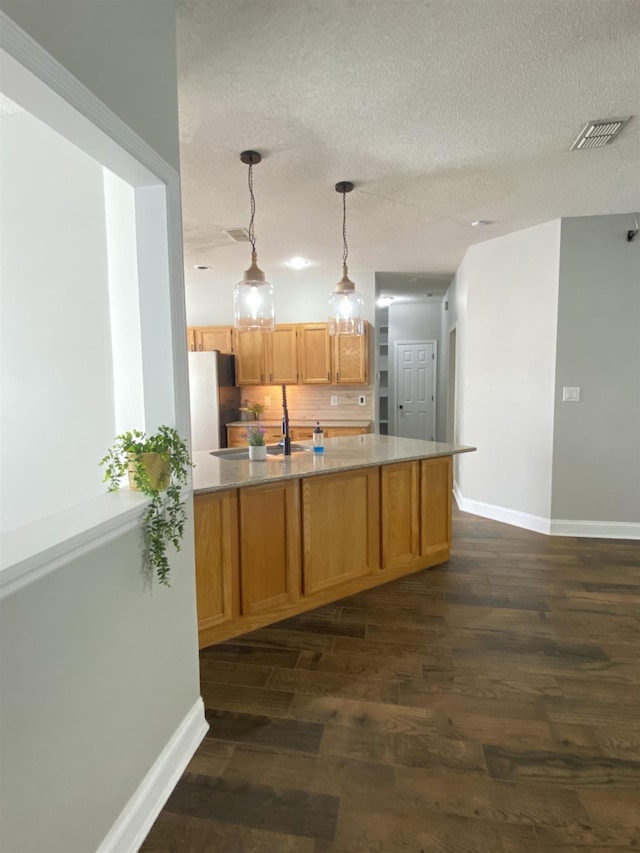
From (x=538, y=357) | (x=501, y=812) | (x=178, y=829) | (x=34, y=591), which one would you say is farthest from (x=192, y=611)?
(x=538, y=357)

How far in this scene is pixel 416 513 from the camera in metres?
Answer: 3.22

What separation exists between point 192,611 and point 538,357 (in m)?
3.55

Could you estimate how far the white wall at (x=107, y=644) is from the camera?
3.21 feet

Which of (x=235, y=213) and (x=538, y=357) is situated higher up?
(x=235, y=213)

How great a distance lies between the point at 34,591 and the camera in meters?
1.00

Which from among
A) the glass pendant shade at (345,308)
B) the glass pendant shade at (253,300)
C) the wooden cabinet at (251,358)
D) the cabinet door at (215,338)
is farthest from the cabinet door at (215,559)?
the cabinet door at (215,338)

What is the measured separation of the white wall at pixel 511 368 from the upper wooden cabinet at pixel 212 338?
278 cm

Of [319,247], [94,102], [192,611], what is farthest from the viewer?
[319,247]

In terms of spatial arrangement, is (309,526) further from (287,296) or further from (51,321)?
(287,296)

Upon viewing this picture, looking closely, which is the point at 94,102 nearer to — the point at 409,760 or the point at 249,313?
the point at 249,313

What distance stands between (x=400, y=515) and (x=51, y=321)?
2367 millimetres

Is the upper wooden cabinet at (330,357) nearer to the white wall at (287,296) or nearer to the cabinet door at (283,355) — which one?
the cabinet door at (283,355)

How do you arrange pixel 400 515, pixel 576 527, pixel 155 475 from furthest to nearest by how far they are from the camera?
1. pixel 576 527
2. pixel 400 515
3. pixel 155 475

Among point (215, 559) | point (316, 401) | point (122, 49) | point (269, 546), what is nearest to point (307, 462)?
point (269, 546)
